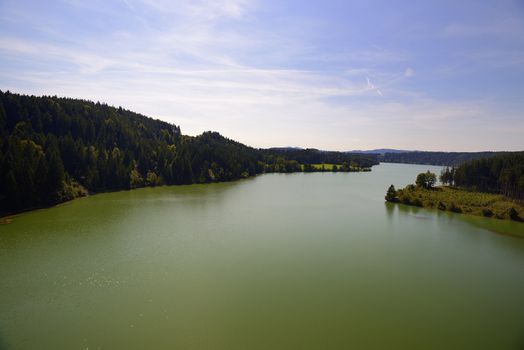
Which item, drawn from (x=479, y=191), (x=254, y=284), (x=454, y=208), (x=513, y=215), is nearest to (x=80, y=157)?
(x=254, y=284)

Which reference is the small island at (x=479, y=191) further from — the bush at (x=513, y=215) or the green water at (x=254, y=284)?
the green water at (x=254, y=284)

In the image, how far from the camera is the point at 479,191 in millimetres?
68938

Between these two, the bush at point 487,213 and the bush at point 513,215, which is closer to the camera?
the bush at point 513,215

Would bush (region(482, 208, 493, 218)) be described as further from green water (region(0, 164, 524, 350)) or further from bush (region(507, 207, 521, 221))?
green water (region(0, 164, 524, 350))

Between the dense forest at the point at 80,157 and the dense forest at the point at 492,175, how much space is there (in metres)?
58.9

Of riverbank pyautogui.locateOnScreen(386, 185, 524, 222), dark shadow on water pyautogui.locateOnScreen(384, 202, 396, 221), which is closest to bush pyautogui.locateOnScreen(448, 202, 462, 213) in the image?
riverbank pyautogui.locateOnScreen(386, 185, 524, 222)

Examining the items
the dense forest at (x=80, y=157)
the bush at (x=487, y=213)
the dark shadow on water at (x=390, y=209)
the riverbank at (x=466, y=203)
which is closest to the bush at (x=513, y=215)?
the riverbank at (x=466, y=203)

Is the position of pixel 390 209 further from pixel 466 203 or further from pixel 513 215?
pixel 513 215

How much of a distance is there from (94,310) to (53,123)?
73.6 m

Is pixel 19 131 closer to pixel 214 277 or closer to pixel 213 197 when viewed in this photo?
pixel 213 197

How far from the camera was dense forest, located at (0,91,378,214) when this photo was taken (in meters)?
38.5

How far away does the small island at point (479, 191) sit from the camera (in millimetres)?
46819

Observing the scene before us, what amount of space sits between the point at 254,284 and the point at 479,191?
70.0 meters

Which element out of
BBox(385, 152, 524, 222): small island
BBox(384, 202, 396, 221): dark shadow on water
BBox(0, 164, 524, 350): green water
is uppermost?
BBox(385, 152, 524, 222): small island
